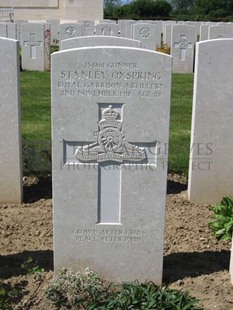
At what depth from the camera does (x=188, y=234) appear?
15.6 ft

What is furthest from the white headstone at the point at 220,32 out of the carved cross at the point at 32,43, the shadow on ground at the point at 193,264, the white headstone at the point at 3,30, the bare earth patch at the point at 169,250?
the shadow on ground at the point at 193,264

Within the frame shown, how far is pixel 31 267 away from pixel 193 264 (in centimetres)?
121

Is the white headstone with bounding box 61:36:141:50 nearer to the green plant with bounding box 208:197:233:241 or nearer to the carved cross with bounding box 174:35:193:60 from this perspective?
the green plant with bounding box 208:197:233:241

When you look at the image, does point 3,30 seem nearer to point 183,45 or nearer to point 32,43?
point 32,43

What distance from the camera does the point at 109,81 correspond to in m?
3.51

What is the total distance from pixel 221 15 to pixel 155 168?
165 ft

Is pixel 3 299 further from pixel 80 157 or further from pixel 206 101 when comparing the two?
pixel 206 101

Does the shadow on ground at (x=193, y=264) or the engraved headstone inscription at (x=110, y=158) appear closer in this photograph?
the engraved headstone inscription at (x=110, y=158)

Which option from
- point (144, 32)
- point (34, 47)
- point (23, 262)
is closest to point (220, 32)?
point (144, 32)

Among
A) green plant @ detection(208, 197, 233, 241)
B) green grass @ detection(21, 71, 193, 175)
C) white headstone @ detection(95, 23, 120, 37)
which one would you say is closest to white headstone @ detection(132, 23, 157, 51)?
green grass @ detection(21, 71, 193, 175)

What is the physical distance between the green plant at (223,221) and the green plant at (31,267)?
5.11ft

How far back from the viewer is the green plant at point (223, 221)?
459 centimetres

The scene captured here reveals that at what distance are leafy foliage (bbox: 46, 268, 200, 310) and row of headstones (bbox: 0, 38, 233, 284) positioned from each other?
196mm

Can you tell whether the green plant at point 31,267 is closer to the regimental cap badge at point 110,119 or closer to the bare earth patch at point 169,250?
the bare earth patch at point 169,250
